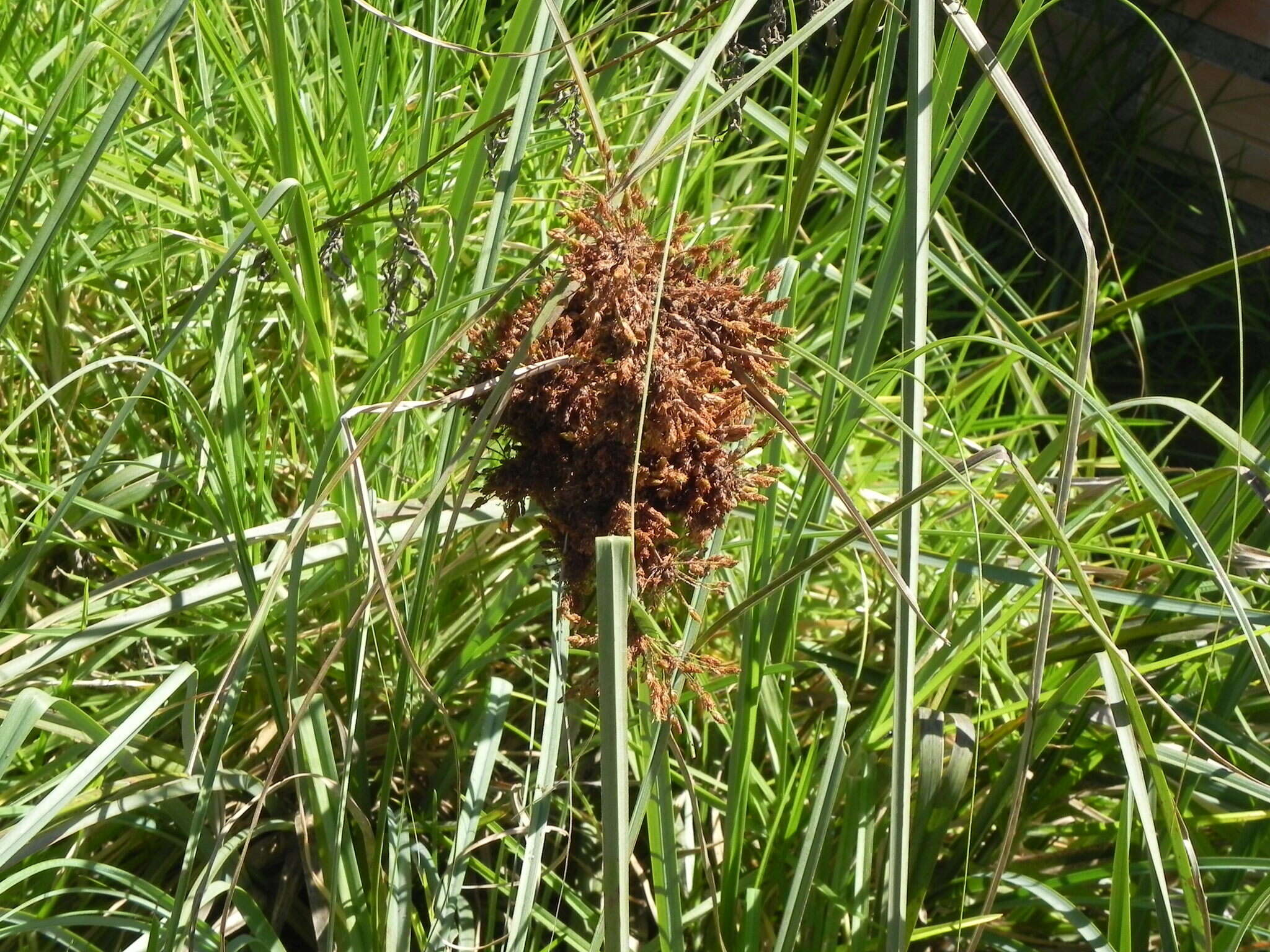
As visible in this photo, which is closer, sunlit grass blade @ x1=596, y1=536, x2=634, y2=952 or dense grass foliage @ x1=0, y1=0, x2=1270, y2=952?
sunlit grass blade @ x1=596, y1=536, x2=634, y2=952

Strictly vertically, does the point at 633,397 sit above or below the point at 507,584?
above

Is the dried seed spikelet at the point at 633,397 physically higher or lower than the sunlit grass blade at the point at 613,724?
higher

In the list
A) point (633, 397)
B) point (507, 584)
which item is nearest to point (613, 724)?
point (633, 397)

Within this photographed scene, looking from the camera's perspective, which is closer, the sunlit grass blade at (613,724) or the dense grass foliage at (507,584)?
the sunlit grass blade at (613,724)

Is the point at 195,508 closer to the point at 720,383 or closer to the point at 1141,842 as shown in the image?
the point at 720,383

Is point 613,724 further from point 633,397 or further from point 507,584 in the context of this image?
point 507,584

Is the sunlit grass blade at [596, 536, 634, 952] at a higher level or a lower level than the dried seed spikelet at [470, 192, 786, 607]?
lower

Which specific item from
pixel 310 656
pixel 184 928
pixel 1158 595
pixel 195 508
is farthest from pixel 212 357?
pixel 1158 595
